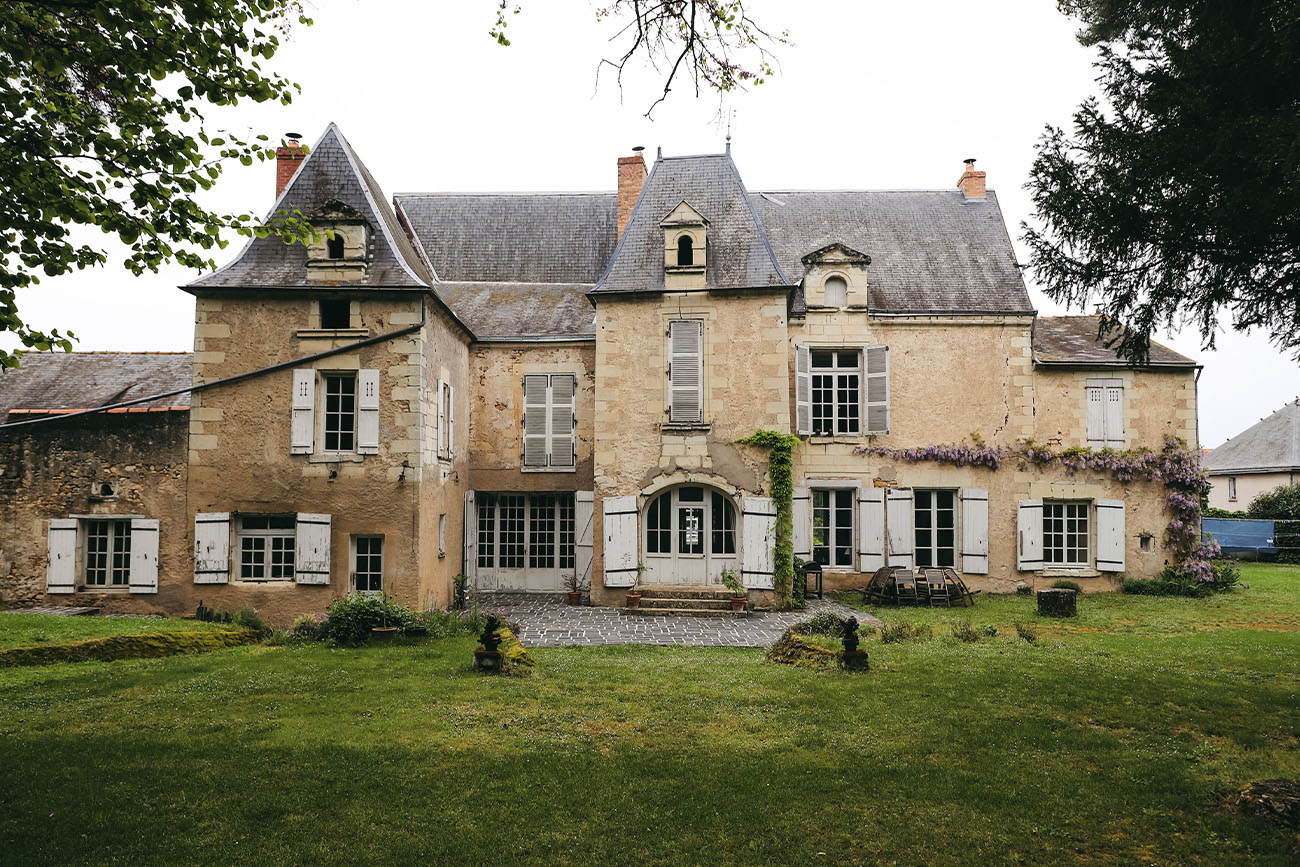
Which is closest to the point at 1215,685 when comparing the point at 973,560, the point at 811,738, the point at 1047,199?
the point at 811,738

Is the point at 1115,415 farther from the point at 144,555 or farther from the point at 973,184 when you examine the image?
the point at 144,555

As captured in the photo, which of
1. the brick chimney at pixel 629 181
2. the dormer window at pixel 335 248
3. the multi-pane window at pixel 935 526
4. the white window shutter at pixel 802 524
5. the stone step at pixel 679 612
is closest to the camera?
the dormer window at pixel 335 248

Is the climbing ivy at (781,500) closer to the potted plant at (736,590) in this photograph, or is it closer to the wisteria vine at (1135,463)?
the potted plant at (736,590)

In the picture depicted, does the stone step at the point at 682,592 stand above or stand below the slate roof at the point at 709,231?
below

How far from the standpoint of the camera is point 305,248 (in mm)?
12250

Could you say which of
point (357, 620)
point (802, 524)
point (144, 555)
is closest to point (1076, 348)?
point (802, 524)

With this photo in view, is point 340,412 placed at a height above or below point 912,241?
below

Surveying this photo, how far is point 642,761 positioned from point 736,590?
25.4 ft

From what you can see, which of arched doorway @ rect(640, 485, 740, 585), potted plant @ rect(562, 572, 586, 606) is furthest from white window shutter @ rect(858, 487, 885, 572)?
potted plant @ rect(562, 572, 586, 606)

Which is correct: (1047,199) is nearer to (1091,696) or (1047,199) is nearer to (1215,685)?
(1091,696)

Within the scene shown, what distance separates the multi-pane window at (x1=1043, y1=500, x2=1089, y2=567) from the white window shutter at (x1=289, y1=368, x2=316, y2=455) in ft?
43.0

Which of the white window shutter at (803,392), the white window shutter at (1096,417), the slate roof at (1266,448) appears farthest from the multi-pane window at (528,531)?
the slate roof at (1266,448)

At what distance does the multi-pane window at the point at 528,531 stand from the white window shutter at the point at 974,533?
24.2ft

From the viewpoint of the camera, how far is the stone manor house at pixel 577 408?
1173 cm
